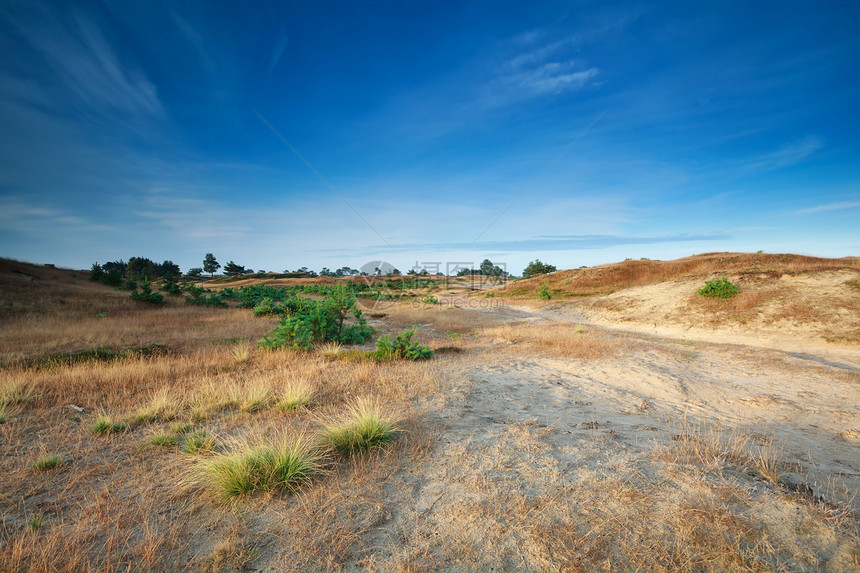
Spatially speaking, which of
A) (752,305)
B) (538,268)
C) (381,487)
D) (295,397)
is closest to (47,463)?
(295,397)

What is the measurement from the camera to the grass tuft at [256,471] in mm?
3531

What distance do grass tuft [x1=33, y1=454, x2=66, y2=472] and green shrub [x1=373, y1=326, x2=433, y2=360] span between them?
269 inches

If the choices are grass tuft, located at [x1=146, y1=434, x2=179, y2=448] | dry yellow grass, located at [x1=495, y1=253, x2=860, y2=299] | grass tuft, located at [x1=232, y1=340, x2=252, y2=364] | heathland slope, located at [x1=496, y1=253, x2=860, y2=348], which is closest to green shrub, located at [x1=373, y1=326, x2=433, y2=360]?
grass tuft, located at [x1=232, y1=340, x2=252, y2=364]

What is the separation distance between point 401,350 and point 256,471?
7.18 meters

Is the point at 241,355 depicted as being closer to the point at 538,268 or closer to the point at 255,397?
the point at 255,397

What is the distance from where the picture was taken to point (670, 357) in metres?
12.0

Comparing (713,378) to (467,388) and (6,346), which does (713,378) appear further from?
(6,346)

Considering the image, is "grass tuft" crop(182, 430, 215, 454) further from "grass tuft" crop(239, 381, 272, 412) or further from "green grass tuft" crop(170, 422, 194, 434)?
"grass tuft" crop(239, 381, 272, 412)

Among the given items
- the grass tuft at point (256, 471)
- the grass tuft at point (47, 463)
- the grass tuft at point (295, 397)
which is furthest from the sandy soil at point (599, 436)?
the grass tuft at point (47, 463)

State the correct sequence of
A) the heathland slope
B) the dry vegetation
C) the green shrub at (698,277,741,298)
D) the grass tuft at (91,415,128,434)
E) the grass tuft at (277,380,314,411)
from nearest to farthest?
the dry vegetation, the grass tuft at (91,415,128,434), the grass tuft at (277,380,314,411), the heathland slope, the green shrub at (698,277,741,298)

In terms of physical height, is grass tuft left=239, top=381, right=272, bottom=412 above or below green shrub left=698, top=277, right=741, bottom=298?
below

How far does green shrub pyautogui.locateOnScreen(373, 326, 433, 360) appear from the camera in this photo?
10.4 m

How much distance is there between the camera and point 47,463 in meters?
4.07

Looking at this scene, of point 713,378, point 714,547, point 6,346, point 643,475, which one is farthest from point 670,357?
point 6,346
